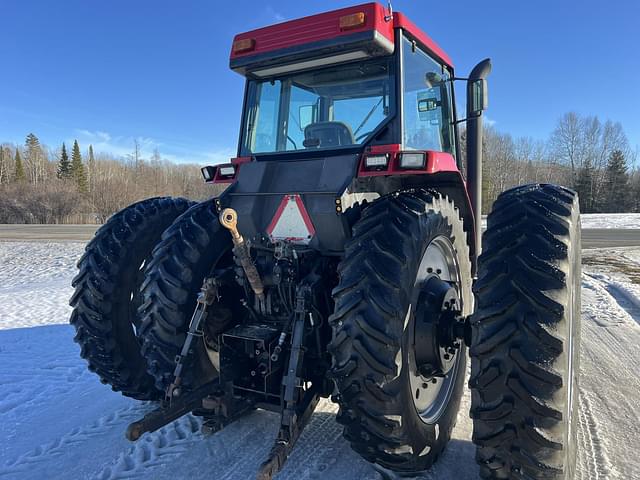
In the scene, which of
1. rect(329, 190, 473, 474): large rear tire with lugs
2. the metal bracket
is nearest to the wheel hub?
rect(329, 190, 473, 474): large rear tire with lugs

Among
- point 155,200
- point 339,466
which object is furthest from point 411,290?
point 155,200

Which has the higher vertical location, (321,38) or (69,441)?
(321,38)

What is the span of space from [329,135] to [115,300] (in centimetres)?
210

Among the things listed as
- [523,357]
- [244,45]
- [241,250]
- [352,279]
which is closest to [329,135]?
[244,45]

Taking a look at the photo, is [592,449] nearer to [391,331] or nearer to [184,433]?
[391,331]

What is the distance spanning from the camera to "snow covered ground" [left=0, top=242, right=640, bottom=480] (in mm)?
3029

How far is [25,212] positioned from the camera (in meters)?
43.3

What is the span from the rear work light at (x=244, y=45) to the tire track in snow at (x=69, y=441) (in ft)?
10.2

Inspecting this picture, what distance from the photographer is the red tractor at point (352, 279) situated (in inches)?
89.6

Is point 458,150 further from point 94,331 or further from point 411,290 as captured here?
point 94,331

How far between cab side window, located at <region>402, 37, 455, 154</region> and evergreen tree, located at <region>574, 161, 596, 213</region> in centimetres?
4767

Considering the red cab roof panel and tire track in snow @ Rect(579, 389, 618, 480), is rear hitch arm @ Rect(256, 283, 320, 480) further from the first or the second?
tire track in snow @ Rect(579, 389, 618, 480)

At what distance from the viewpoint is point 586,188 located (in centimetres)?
4631

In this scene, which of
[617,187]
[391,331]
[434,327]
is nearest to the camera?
[391,331]
